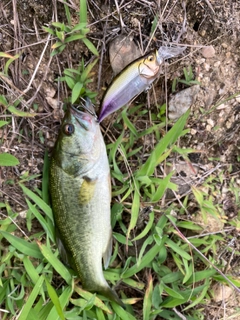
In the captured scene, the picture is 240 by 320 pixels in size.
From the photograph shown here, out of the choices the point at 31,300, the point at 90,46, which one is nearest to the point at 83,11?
the point at 90,46

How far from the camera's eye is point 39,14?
292 cm

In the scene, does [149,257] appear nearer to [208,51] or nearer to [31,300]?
[31,300]

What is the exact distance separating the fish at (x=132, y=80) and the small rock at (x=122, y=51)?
33 centimetres

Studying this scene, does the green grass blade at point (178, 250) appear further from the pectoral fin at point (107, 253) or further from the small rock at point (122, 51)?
the small rock at point (122, 51)

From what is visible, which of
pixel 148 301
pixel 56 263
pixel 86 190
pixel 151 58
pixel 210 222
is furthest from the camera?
pixel 210 222

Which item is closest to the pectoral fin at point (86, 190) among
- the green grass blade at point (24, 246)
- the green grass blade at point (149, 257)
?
the green grass blade at point (24, 246)

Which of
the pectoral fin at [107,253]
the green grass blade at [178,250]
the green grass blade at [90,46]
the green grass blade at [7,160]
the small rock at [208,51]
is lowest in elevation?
the green grass blade at [178,250]

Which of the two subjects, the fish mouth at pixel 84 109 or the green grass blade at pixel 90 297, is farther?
the green grass blade at pixel 90 297

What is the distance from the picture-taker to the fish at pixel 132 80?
246 cm

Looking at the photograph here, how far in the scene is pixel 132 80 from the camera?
2518 millimetres

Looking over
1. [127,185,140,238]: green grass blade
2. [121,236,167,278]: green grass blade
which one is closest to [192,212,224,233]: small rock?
[121,236,167,278]: green grass blade

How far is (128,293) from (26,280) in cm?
93

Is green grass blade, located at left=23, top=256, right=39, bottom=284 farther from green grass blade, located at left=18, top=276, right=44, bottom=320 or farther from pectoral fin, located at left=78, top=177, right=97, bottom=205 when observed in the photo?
pectoral fin, located at left=78, top=177, right=97, bottom=205

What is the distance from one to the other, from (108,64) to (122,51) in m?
0.17
